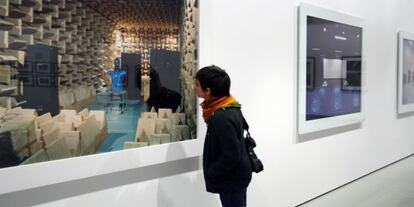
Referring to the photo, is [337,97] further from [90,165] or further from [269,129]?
[90,165]

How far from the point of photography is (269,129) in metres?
4.11

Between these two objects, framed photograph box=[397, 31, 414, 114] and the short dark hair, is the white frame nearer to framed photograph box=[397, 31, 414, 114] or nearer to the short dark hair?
the short dark hair

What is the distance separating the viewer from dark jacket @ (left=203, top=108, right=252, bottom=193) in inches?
101

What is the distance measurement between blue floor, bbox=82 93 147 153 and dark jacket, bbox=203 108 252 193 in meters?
0.57

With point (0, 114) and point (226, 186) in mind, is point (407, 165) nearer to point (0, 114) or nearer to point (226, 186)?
point (226, 186)

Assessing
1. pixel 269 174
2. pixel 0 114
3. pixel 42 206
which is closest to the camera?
pixel 0 114

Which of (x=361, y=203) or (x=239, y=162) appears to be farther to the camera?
(x=361, y=203)

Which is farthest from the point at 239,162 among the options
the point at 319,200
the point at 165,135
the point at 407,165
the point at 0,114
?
the point at 407,165

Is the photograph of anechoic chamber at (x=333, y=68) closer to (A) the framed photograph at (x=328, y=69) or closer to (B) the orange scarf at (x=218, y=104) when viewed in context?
(A) the framed photograph at (x=328, y=69)

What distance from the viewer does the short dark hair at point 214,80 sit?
104 inches

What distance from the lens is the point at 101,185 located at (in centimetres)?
268

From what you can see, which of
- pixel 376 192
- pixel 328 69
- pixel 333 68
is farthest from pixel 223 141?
pixel 376 192

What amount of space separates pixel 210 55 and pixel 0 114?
5.68 feet

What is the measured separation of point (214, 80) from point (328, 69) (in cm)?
277
